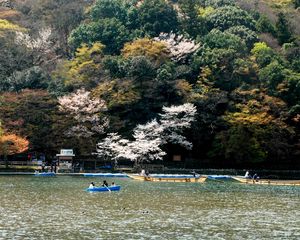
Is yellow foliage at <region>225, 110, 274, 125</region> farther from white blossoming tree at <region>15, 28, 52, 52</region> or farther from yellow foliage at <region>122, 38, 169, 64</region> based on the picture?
white blossoming tree at <region>15, 28, 52, 52</region>

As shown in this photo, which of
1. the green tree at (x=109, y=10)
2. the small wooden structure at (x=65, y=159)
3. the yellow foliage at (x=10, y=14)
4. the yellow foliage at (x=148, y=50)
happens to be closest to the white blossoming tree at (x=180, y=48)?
the yellow foliage at (x=148, y=50)

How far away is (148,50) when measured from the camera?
9388cm

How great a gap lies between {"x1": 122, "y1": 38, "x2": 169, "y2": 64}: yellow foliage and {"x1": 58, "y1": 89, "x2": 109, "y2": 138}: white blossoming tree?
9382mm

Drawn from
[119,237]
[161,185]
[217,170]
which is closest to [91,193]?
[161,185]

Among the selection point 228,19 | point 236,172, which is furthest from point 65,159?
point 228,19

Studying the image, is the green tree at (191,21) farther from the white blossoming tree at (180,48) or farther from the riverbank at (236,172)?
the riverbank at (236,172)

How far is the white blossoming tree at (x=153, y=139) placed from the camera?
8481 centimetres

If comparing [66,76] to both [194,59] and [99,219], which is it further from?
[99,219]

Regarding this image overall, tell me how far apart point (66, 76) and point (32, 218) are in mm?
57509

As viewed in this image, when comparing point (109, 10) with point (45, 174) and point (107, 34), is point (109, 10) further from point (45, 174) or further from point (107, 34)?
point (45, 174)

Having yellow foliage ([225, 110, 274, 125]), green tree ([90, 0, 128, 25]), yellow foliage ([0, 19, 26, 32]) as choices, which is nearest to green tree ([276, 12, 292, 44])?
green tree ([90, 0, 128, 25])

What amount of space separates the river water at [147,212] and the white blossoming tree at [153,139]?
21.4 meters

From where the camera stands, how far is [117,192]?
56.3 m

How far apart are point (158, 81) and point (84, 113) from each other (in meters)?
9.75
